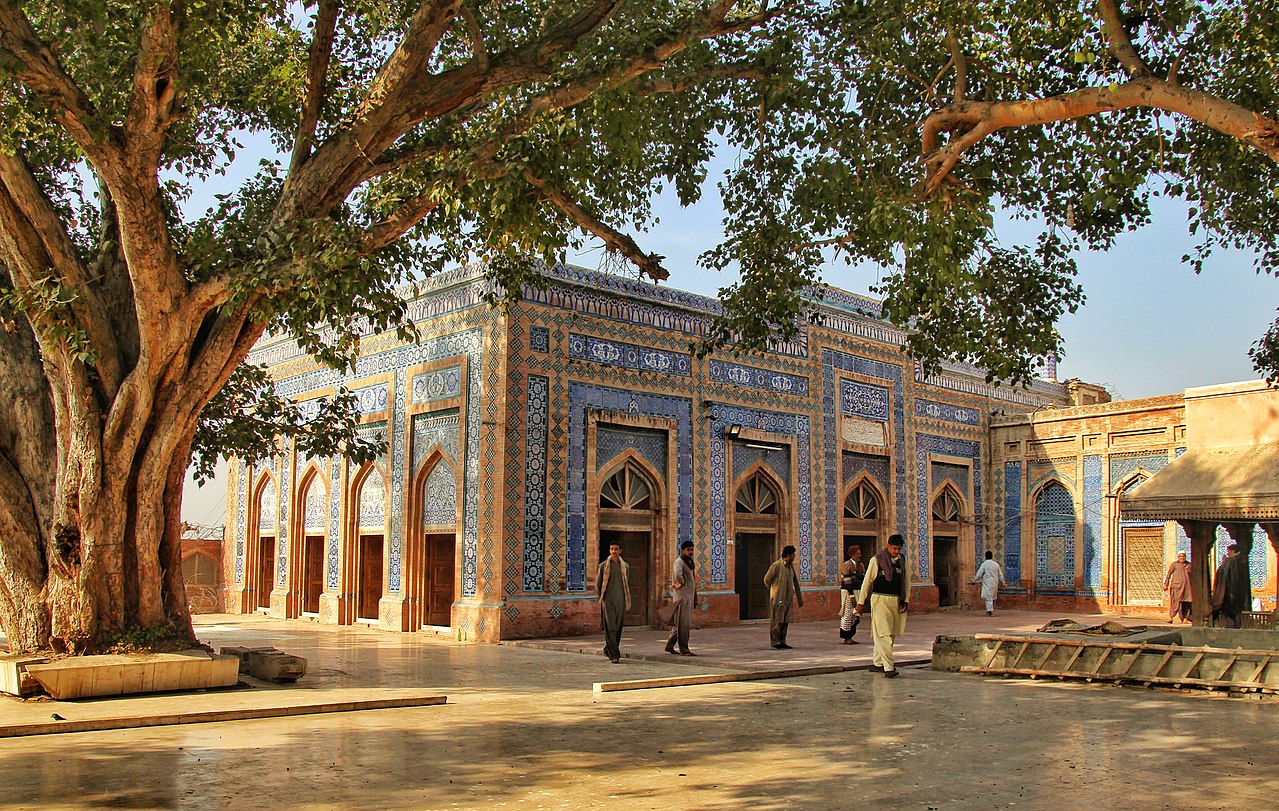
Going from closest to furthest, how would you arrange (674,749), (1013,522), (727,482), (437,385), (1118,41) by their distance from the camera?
(674,749) < (1118,41) < (437,385) < (727,482) < (1013,522)

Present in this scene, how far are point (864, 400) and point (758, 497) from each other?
3.73m

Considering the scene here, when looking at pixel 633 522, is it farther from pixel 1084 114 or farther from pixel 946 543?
pixel 1084 114

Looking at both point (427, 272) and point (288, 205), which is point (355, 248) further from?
point (427, 272)

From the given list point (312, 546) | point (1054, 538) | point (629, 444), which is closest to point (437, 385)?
point (629, 444)

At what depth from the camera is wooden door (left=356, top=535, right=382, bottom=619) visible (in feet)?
60.2

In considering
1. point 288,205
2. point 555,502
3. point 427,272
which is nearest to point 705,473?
point 555,502

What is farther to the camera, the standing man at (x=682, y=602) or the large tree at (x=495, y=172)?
the standing man at (x=682, y=602)

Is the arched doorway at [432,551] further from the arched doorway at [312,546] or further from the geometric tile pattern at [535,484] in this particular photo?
the arched doorway at [312,546]

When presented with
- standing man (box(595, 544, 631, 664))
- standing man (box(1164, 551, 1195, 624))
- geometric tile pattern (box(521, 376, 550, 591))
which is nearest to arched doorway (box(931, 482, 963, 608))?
standing man (box(1164, 551, 1195, 624))

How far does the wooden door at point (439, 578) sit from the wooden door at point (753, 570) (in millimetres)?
4938

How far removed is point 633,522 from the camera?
677 inches

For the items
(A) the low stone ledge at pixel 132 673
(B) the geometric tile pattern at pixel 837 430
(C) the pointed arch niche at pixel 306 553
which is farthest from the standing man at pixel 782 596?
(C) the pointed arch niche at pixel 306 553

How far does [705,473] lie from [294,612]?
7.94m

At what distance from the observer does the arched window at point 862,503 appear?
69.9 ft
